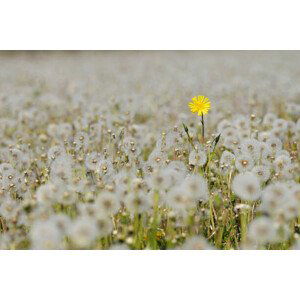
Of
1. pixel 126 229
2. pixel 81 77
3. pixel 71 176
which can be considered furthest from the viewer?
pixel 81 77

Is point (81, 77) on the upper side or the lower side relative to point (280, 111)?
upper

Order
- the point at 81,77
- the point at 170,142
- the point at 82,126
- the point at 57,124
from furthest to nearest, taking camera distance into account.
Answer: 1. the point at 81,77
2. the point at 57,124
3. the point at 82,126
4. the point at 170,142

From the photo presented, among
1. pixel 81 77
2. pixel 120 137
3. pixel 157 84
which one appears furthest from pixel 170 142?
pixel 81 77

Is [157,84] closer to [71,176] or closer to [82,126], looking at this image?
[82,126]

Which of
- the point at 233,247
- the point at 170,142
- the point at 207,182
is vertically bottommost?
the point at 233,247

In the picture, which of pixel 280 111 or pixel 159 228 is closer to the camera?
pixel 159 228
